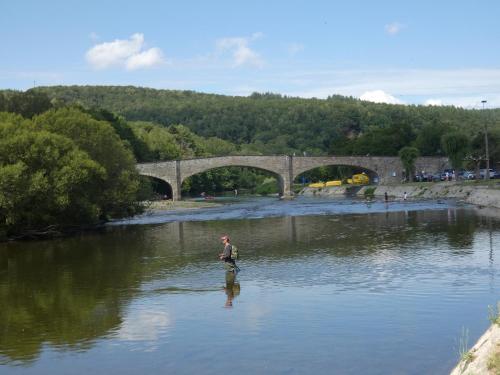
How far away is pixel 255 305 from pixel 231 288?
3.70 metres

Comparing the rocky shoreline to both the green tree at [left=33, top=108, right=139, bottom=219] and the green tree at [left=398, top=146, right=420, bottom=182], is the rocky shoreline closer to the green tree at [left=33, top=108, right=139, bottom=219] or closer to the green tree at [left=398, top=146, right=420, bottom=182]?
the green tree at [left=398, top=146, right=420, bottom=182]

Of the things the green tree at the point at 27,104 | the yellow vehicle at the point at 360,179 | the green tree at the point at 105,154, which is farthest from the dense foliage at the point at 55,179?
the yellow vehicle at the point at 360,179

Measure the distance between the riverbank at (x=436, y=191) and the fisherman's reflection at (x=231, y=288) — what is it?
4578 cm

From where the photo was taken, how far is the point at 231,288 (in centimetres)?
2684

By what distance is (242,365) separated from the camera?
54.1 feet

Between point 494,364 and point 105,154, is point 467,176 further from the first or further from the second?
point 494,364

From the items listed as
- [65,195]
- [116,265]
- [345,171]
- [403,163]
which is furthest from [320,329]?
[345,171]

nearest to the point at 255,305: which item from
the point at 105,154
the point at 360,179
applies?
the point at 105,154

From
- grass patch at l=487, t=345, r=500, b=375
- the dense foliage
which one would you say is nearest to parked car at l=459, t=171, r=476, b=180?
the dense foliage

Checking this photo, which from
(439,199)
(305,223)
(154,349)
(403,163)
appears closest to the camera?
(154,349)

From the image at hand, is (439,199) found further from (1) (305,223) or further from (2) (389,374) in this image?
(2) (389,374)

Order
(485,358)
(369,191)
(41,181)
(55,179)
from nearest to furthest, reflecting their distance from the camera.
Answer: (485,358), (41,181), (55,179), (369,191)

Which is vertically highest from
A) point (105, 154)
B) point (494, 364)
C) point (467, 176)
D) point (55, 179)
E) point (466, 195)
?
→ point (105, 154)

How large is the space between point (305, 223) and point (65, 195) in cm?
1980
